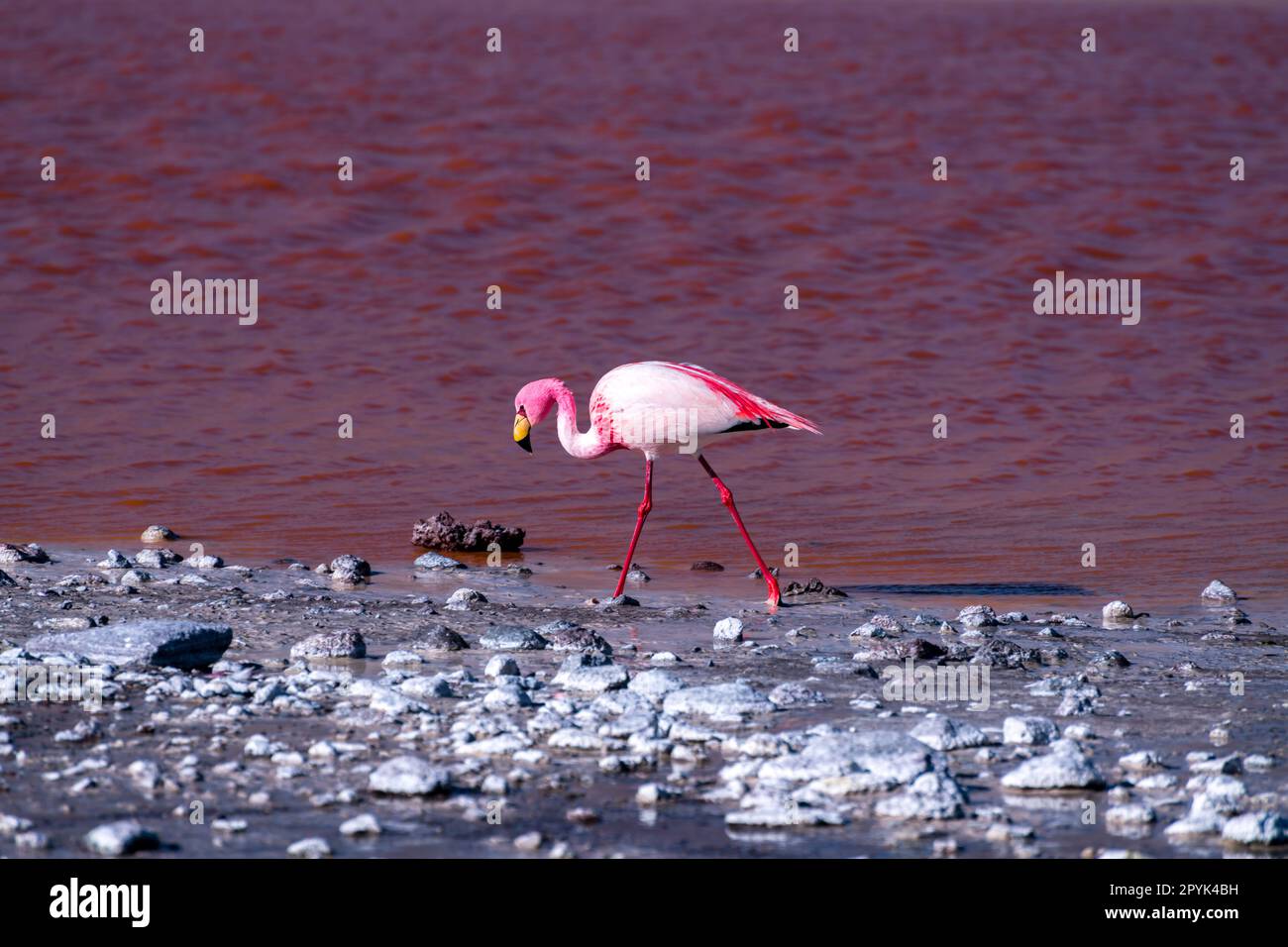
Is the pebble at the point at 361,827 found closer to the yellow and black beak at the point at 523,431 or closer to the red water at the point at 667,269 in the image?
the yellow and black beak at the point at 523,431

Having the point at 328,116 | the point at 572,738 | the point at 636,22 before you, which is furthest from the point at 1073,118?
the point at 572,738

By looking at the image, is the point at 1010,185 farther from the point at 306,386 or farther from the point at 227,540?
the point at 227,540

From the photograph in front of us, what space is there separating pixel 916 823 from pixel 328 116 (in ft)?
52.4

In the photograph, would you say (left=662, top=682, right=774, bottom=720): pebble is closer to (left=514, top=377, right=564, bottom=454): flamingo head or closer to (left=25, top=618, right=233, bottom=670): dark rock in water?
(left=25, top=618, right=233, bottom=670): dark rock in water

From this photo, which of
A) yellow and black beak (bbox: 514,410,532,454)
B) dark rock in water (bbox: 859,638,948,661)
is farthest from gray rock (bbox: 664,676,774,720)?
yellow and black beak (bbox: 514,410,532,454)

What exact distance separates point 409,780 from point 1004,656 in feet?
9.42

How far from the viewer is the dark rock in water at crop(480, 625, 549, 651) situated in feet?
20.7

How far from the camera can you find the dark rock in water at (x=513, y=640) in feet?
20.7

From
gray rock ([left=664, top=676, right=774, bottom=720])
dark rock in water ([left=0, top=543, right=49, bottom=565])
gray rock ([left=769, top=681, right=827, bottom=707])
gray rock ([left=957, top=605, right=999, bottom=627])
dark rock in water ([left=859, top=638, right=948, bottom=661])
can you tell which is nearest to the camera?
gray rock ([left=664, top=676, right=774, bottom=720])

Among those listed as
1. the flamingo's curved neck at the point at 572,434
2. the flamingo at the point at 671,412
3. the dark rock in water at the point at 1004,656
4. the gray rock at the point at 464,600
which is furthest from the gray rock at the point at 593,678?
the flamingo's curved neck at the point at 572,434

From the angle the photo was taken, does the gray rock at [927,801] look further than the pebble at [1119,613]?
No

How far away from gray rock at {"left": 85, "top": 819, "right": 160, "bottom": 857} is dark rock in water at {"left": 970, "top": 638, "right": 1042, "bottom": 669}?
3.45m

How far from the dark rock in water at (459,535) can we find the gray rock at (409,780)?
5.20m

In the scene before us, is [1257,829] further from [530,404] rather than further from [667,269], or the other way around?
[667,269]
